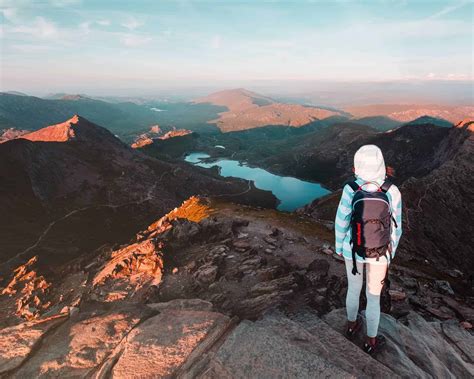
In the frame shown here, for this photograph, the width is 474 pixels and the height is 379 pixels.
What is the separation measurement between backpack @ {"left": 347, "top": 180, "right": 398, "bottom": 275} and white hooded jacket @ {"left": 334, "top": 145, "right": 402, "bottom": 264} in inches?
8.2

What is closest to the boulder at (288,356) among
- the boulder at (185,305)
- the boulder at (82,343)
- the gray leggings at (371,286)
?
the gray leggings at (371,286)

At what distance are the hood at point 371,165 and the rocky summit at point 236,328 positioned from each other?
597 cm

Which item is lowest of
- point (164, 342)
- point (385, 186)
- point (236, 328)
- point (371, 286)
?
point (164, 342)

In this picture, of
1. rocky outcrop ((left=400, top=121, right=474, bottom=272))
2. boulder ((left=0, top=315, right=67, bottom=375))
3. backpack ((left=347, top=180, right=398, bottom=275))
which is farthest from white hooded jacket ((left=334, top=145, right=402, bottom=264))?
rocky outcrop ((left=400, top=121, right=474, bottom=272))

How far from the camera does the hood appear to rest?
9.38 m

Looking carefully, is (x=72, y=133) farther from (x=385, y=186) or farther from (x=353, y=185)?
(x=385, y=186)

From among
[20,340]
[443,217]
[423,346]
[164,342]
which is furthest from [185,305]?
[443,217]

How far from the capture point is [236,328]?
1198cm

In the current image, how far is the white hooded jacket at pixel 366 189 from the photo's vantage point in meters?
9.41

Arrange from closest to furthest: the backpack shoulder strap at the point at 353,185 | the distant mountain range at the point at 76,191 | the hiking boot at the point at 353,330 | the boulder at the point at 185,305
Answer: the backpack shoulder strap at the point at 353,185 → the hiking boot at the point at 353,330 → the boulder at the point at 185,305 → the distant mountain range at the point at 76,191

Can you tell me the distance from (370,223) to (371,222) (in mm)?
42

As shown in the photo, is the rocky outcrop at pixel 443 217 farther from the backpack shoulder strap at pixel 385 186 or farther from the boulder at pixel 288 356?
the backpack shoulder strap at pixel 385 186

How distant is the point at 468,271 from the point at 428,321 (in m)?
47.1

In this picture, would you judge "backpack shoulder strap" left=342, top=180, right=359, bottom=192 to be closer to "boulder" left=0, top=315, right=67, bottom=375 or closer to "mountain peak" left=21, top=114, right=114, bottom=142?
"boulder" left=0, top=315, right=67, bottom=375
